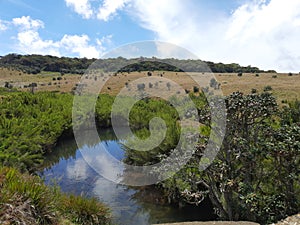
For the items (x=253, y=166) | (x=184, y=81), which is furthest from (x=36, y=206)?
(x=184, y=81)

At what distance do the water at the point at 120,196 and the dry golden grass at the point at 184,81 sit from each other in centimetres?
1626

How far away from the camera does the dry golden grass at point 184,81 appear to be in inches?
1442

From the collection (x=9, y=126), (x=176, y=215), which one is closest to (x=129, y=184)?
(x=176, y=215)

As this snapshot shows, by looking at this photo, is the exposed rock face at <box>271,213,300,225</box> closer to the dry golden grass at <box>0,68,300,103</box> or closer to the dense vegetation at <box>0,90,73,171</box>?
the dense vegetation at <box>0,90,73,171</box>

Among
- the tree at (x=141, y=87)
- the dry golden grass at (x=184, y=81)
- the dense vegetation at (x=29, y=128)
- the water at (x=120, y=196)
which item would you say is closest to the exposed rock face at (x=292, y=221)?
the water at (x=120, y=196)

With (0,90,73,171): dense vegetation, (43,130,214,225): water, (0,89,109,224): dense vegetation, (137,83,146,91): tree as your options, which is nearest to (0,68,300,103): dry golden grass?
(137,83,146,91): tree

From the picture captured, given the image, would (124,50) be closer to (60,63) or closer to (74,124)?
(74,124)

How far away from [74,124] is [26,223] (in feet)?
67.7

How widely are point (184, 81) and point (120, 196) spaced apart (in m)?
37.8

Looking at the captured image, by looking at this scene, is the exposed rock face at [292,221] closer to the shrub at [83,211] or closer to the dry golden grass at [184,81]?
the shrub at [83,211]

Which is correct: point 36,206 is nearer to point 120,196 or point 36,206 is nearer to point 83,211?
point 83,211

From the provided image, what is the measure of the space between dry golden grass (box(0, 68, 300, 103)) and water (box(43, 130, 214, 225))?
16.3 metres

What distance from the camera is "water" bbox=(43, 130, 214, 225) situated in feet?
34.0

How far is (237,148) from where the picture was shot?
7.66 meters
